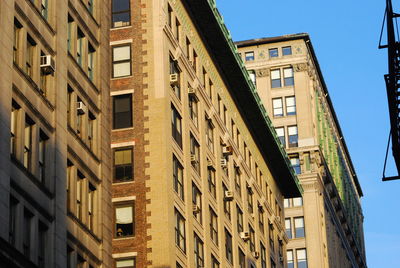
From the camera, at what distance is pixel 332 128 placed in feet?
485

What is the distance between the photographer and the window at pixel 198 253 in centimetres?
6569

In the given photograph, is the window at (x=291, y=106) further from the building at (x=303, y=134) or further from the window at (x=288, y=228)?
the window at (x=288, y=228)

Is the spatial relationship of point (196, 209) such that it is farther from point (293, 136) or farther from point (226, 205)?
point (293, 136)

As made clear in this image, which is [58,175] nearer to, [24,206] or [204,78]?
[24,206]

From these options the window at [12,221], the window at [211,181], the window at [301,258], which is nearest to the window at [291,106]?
the window at [301,258]

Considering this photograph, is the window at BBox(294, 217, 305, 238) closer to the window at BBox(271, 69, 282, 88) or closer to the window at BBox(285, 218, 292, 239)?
the window at BBox(285, 218, 292, 239)

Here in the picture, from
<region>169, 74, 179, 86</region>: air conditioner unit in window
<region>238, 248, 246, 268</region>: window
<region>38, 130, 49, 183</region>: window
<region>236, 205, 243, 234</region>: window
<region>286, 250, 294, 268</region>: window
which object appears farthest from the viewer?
<region>286, 250, 294, 268</region>: window

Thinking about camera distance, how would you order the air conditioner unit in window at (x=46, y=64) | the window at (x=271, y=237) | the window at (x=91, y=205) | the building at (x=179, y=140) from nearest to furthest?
the air conditioner unit in window at (x=46, y=64) → the window at (x=91, y=205) → the building at (x=179, y=140) → the window at (x=271, y=237)

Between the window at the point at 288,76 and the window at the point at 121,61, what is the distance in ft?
216

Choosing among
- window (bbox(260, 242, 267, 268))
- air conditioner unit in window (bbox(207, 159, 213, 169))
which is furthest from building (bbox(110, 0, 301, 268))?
window (bbox(260, 242, 267, 268))

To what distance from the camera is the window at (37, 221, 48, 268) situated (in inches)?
1581

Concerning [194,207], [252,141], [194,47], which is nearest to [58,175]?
[194,207]

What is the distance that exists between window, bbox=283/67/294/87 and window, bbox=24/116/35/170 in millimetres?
90422

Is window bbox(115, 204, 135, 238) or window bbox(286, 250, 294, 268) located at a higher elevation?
window bbox(286, 250, 294, 268)
